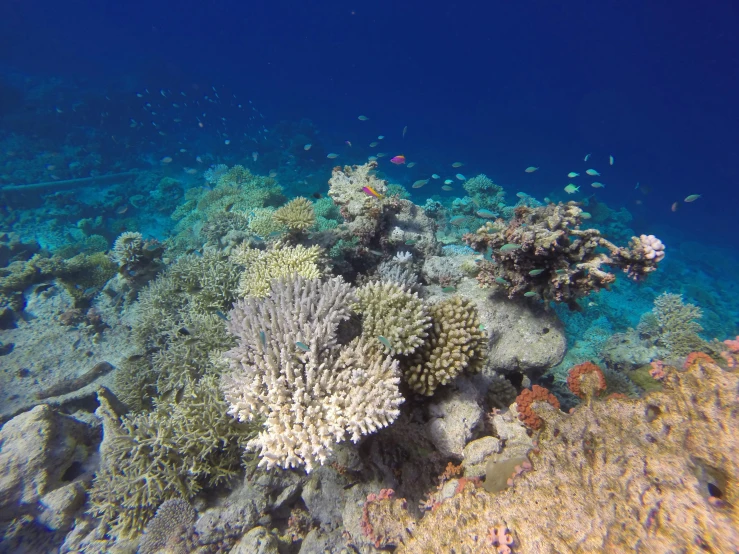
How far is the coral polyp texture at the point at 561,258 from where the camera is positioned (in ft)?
15.5

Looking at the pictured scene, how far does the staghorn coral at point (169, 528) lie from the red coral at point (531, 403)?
14.2 feet

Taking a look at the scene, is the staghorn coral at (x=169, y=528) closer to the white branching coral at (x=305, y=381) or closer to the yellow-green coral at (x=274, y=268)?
the white branching coral at (x=305, y=381)

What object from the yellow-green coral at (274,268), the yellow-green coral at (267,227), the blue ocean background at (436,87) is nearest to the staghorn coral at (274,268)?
the yellow-green coral at (274,268)

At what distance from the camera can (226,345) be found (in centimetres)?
556

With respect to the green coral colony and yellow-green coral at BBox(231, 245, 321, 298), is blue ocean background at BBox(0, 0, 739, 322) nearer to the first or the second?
yellow-green coral at BBox(231, 245, 321, 298)

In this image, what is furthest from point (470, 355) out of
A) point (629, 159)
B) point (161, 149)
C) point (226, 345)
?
point (629, 159)

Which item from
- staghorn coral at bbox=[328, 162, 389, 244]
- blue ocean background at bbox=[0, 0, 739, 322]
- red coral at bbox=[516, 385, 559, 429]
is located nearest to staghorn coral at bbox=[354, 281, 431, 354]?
red coral at bbox=[516, 385, 559, 429]

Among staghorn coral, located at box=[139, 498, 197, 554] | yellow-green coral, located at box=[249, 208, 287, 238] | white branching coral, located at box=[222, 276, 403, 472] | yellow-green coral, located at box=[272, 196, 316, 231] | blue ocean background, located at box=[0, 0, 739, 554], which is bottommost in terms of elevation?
staghorn coral, located at box=[139, 498, 197, 554]

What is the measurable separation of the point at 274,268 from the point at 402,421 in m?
3.50

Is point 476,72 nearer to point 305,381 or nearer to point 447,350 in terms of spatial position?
point 447,350

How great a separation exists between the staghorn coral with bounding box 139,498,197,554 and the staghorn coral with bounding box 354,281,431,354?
3.09 m

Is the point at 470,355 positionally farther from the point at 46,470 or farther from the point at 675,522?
the point at 46,470

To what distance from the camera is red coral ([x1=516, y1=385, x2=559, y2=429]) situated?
3.91 m

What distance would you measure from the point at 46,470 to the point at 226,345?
2790 millimetres
